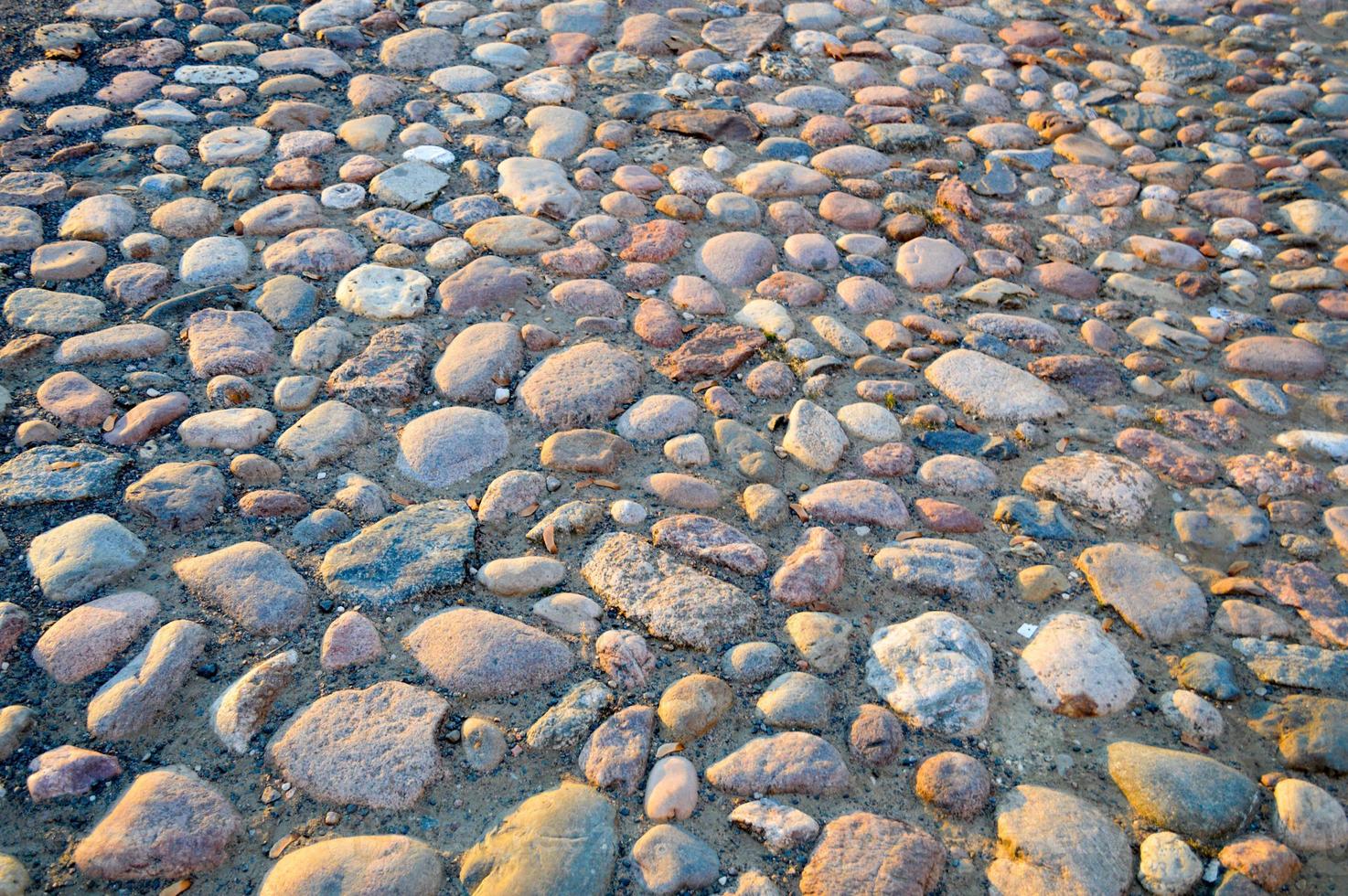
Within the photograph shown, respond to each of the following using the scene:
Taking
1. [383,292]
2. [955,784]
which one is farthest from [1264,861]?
[383,292]

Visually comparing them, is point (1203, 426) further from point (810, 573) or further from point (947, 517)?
point (810, 573)

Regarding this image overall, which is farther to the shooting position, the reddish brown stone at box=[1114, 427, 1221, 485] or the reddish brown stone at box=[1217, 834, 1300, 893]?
the reddish brown stone at box=[1114, 427, 1221, 485]

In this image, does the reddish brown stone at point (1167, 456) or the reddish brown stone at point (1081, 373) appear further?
the reddish brown stone at point (1081, 373)

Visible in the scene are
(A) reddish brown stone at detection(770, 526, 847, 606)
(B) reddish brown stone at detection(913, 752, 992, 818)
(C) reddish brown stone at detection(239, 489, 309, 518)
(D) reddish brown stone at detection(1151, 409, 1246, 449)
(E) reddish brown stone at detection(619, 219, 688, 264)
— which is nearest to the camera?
(B) reddish brown stone at detection(913, 752, 992, 818)

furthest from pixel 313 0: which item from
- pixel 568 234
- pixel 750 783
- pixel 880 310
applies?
pixel 750 783

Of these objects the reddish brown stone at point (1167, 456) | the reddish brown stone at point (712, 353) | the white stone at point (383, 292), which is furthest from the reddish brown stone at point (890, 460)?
the white stone at point (383, 292)

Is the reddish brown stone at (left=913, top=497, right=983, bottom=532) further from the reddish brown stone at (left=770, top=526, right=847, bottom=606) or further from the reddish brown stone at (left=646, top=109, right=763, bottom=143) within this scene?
the reddish brown stone at (left=646, top=109, right=763, bottom=143)

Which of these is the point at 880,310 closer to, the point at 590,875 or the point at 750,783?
the point at 750,783

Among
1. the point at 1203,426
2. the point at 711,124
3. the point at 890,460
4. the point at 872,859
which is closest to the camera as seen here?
the point at 872,859

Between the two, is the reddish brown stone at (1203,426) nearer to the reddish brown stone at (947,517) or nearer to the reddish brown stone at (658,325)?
the reddish brown stone at (947,517)

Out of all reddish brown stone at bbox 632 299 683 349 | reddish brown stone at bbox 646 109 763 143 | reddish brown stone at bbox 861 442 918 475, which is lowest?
reddish brown stone at bbox 861 442 918 475

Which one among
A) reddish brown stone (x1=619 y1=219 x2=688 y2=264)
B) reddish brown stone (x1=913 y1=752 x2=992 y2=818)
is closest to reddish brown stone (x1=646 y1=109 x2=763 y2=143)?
reddish brown stone (x1=619 y1=219 x2=688 y2=264)

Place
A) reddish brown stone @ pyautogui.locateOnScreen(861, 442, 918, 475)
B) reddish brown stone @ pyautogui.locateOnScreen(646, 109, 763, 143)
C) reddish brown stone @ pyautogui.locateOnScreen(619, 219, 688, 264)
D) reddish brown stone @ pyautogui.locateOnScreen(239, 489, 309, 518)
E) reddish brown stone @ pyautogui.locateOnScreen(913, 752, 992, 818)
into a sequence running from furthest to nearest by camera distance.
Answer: reddish brown stone @ pyautogui.locateOnScreen(646, 109, 763, 143), reddish brown stone @ pyautogui.locateOnScreen(619, 219, 688, 264), reddish brown stone @ pyautogui.locateOnScreen(861, 442, 918, 475), reddish brown stone @ pyautogui.locateOnScreen(239, 489, 309, 518), reddish brown stone @ pyautogui.locateOnScreen(913, 752, 992, 818)

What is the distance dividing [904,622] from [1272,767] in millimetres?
741
